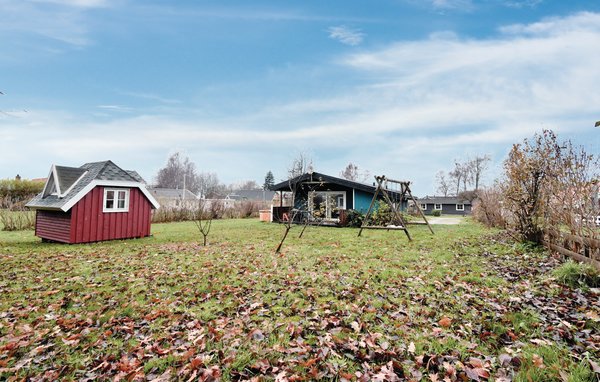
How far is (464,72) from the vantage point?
40.5 feet

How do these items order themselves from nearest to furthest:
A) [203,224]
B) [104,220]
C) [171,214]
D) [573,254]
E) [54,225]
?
[573,254] → [54,225] → [104,220] → [203,224] → [171,214]

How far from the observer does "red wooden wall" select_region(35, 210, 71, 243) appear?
446 inches

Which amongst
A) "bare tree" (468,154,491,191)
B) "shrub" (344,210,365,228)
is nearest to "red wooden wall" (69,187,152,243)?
"shrub" (344,210,365,228)

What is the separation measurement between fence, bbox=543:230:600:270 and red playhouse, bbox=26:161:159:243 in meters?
15.2

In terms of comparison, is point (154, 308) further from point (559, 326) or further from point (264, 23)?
point (264, 23)

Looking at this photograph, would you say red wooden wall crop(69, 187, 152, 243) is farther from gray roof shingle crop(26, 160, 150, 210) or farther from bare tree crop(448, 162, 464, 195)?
bare tree crop(448, 162, 464, 195)

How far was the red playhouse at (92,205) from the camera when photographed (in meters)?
11.3

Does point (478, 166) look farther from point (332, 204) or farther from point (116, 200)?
point (116, 200)

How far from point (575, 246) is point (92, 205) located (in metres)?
15.9

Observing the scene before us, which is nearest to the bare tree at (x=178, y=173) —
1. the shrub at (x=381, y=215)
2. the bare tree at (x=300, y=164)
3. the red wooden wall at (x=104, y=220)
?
the bare tree at (x=300, y=164)

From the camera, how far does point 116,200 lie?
12.6 metres

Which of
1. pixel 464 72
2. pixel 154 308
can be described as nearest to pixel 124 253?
pixel 154 308

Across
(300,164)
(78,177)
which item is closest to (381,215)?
(300,164)

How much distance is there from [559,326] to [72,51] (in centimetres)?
1805
